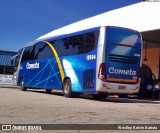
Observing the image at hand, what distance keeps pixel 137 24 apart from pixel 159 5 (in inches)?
97.4

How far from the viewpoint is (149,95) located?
22.7 m

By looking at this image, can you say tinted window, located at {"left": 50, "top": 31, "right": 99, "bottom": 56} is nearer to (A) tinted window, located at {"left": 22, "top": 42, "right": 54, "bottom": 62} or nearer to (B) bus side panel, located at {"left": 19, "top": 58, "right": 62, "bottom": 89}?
(A) tinted window, located at {"left": 22, "top": 42, "right": 54, "bottom": 62}

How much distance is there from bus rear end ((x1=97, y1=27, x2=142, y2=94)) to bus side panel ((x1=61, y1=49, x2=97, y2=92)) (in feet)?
1.82

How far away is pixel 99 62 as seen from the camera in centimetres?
1584

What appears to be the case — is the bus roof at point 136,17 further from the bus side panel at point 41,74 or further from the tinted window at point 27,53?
the bus side panel at point 41,74

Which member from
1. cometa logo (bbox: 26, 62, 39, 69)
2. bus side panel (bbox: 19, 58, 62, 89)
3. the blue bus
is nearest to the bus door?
the blue bus

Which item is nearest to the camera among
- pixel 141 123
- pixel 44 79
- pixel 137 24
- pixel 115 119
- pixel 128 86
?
pixel 141 123

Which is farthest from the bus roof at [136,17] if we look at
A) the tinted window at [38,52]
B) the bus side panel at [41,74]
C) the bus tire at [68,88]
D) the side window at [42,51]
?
the bus tire at [68,88]

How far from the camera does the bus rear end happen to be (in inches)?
623

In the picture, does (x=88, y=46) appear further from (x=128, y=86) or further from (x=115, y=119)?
(x=115, y=119)

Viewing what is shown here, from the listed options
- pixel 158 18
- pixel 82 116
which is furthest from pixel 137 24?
pixel 82 116

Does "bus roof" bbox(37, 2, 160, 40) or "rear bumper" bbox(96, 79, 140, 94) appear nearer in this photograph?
"rear bumper" bbox(96, 79, 140, 94)

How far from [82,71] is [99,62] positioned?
1.49 m

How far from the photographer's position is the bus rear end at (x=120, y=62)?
15.8m
